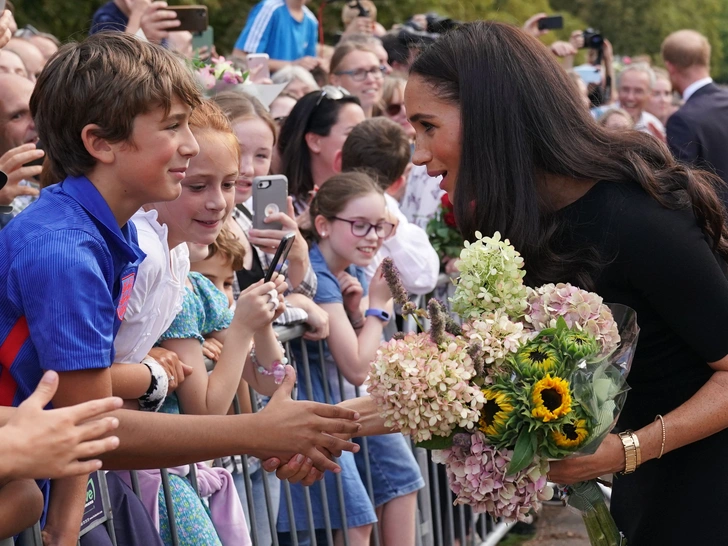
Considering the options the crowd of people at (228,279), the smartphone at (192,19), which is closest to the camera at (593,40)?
the smartphone at (192,19)

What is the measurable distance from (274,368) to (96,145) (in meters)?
1.27

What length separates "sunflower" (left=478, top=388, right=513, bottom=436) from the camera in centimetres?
240

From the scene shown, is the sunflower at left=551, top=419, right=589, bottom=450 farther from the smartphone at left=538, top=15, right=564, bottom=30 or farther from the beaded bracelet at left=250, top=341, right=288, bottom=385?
the smartphone at left=538, top=15, right=564, bottom=30

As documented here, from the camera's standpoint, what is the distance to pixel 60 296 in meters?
2.23

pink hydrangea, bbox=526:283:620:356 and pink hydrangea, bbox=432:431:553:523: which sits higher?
pink hydrangea, bbox=526:283:620:356

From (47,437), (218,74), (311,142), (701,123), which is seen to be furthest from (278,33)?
(47,437)

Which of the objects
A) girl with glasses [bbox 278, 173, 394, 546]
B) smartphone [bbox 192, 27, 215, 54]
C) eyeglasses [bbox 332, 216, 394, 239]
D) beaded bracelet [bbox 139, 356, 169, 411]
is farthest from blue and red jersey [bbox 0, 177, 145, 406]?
smartphone [bbox 192, 27, 215, 54]

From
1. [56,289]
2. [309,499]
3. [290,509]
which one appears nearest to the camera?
[56,289]

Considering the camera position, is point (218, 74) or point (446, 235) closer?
point (218, 74)

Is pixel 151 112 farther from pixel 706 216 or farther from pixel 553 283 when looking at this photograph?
pixel 706 216

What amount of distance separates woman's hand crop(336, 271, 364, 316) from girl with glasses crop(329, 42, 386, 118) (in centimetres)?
288

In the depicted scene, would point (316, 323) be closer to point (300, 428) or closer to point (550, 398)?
point (300, 428)

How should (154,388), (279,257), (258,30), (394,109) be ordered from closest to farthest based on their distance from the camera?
(154,388) < (279,257) < (394,109) < (258,30)

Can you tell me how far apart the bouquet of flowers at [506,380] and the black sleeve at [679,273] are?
7.7 inches
